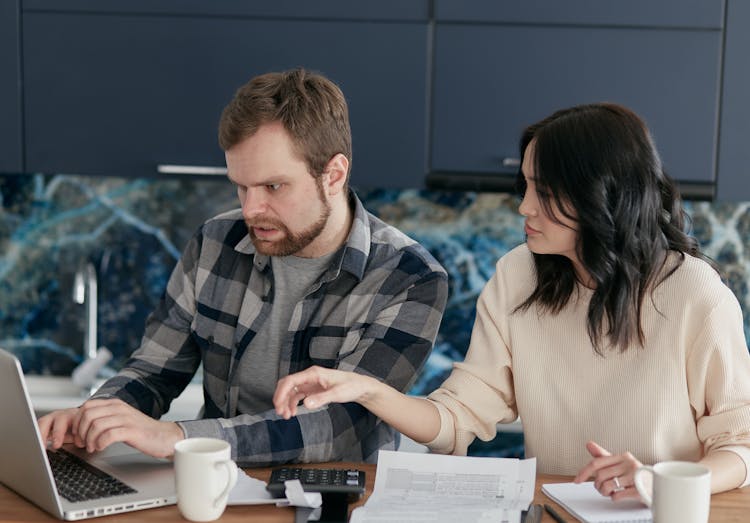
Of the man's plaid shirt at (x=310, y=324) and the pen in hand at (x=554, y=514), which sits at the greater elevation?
the man's plaid shirt at (x=310, y=324)

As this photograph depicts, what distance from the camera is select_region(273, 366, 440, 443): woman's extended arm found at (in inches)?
59.9

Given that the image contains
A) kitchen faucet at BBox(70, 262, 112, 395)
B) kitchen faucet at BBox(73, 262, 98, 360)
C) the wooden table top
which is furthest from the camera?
kitchen faucet at BBox(73, 262, 98, 360)

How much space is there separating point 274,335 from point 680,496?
94 cm

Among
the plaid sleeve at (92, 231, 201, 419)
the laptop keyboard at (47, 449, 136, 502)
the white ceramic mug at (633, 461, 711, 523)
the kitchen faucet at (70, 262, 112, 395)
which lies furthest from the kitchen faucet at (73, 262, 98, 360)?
the white ceramic mug at (633, 461, 711, 523)

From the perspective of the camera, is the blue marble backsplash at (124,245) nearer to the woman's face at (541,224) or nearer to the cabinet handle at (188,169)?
the cabinet handle at (188,169)

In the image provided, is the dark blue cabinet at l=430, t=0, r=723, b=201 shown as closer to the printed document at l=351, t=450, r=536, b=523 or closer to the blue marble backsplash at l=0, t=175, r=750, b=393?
the blue marble backsplash at l=0, t=175, r=750, b=393

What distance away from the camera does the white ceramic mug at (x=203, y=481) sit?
1347 millimetres

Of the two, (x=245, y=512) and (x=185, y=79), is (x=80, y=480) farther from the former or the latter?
(x=185, y=79)

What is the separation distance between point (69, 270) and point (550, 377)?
1.92m

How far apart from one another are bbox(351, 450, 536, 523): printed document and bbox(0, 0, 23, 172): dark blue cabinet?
167 centimetres

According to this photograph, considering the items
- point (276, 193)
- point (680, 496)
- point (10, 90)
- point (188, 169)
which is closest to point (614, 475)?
Answer: point (680, 496)

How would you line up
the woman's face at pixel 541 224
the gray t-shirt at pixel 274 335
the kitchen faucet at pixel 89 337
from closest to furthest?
1. the woman's face at pixel 541 224
2. the gray t-shirt at pixel 274 335
3. the kitchen faucet at pixel 89 337

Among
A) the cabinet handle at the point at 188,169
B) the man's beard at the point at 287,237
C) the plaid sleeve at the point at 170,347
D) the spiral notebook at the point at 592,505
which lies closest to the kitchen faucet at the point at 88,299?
the cabinet handle at the point at 188,169

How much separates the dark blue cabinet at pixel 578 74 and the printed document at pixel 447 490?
1.24 meters
